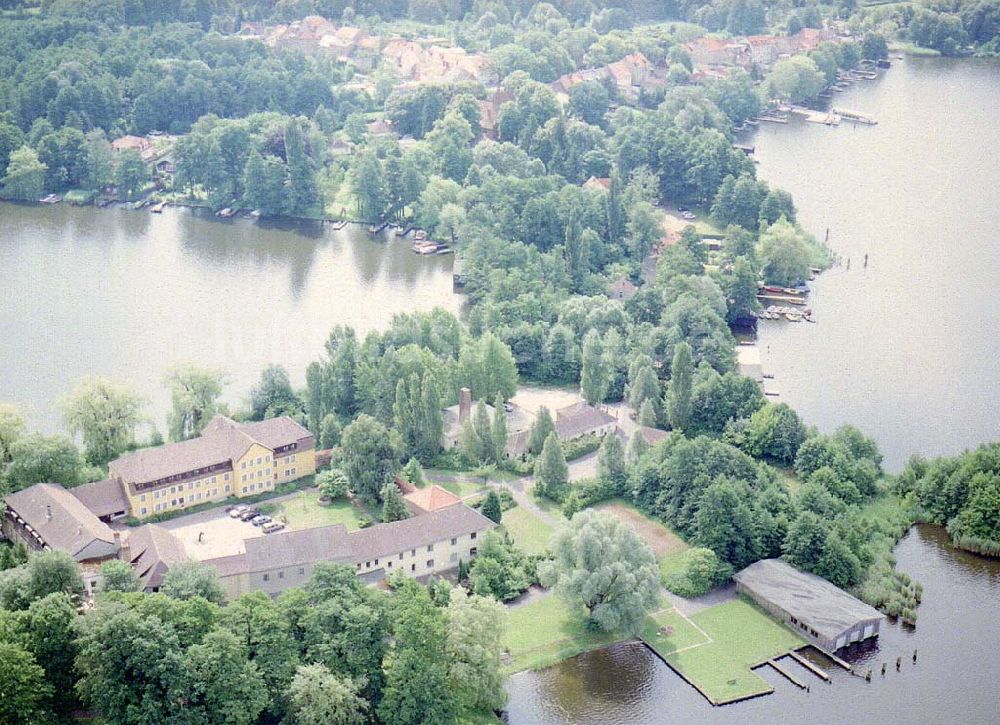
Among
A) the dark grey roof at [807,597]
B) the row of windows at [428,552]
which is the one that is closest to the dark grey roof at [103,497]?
the row of windows at [428,552]

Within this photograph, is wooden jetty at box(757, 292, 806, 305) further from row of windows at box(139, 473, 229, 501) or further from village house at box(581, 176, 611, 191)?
row of windows at box(139, 473, 229, 501)

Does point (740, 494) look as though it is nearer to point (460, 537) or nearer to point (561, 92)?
point (460, 537)

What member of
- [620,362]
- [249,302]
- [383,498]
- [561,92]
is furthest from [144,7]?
[383,498]

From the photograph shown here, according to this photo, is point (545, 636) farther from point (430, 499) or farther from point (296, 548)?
point (296, 548)

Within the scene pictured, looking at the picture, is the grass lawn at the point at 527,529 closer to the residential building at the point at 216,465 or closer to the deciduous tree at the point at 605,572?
the deciduous tree at the point at 605,572

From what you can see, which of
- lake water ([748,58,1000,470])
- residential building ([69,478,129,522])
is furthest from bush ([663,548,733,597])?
residential building ([69,478,129,522])

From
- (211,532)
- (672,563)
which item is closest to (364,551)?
(211,532)
